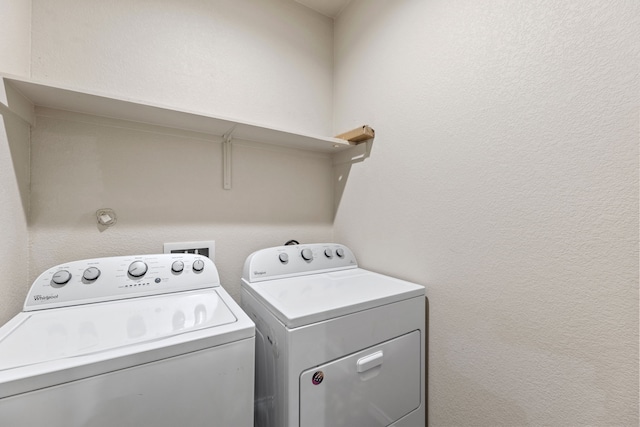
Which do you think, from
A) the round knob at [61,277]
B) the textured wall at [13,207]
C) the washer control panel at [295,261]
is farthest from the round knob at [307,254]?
the textured wall at [13,207]

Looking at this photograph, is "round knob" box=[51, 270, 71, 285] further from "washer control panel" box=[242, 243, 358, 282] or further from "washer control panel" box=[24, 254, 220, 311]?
"washer control panel" box=[242, 243, 358, 282]

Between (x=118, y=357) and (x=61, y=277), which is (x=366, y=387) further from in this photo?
(x=61, y=277)

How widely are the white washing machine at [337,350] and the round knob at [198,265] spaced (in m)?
0.21

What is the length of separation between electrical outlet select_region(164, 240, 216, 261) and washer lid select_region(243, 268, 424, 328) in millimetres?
310

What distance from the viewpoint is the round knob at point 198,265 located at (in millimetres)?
1098

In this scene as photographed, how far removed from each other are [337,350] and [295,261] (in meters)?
0.57

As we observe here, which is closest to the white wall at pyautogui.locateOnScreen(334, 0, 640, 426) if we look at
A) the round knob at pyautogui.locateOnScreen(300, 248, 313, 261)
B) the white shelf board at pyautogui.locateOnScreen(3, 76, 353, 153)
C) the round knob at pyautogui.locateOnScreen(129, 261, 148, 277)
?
the round knob at pyautogui.locateOnScreen(300, 248, 313, 261)

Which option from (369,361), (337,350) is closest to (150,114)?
(337,350)

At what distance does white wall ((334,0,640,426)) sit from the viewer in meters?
0.67

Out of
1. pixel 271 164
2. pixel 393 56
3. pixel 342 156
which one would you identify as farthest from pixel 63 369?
pixel 393 56

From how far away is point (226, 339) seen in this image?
683 millimetres

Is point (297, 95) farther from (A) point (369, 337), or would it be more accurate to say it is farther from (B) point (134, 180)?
(A) point (369, 337)

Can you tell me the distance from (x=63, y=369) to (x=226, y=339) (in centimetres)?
33

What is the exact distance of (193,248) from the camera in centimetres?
128
